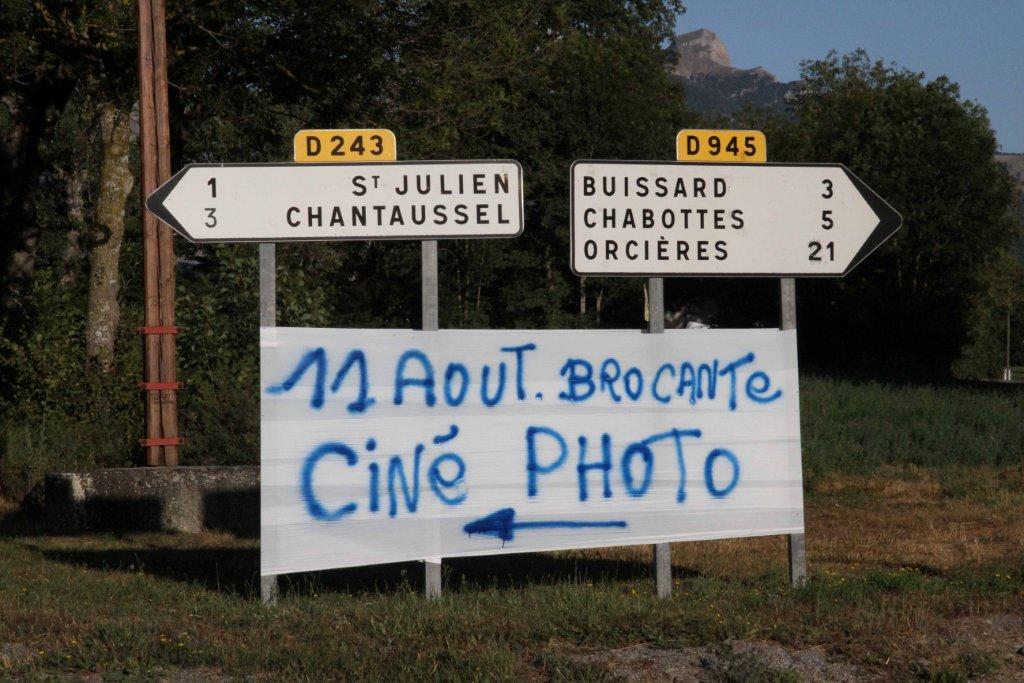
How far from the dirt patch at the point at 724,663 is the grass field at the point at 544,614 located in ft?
0.04

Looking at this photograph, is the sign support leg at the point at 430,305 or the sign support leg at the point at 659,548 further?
the sign support leg at the point at 659,548

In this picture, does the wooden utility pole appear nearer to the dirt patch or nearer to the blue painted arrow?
the blue painted arrow

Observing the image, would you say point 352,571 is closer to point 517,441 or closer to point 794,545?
point 517,441

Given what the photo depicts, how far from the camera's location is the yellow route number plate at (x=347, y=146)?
8008mm

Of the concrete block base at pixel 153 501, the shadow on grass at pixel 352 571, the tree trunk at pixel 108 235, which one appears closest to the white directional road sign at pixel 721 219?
the shadow on grass at pixel 352 571

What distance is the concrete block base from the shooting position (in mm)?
12789

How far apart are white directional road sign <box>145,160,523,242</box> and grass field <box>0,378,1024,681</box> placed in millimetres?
2180

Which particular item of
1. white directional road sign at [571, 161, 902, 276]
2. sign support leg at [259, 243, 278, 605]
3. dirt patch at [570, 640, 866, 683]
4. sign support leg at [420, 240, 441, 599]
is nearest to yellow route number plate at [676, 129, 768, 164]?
white directional road sign at [571, 161, 902, 276]

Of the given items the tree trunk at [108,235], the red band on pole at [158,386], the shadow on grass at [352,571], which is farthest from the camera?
the tree trunk at [108,235]

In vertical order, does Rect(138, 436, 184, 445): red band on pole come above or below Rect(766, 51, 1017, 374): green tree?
below

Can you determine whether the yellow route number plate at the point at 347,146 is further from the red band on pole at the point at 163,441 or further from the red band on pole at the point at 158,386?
the red band on pole at the point at 163,441

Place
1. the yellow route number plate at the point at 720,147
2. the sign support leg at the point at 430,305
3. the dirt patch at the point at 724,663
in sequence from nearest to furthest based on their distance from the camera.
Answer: the dirt patch at the point at 724,663
the sign support leg at the point at 430,305
the yellow route number plate at the point at 720,147

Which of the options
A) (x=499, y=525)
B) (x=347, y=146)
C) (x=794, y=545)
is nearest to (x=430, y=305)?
(x=347, y=146)

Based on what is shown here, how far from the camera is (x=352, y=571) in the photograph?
9.91m
